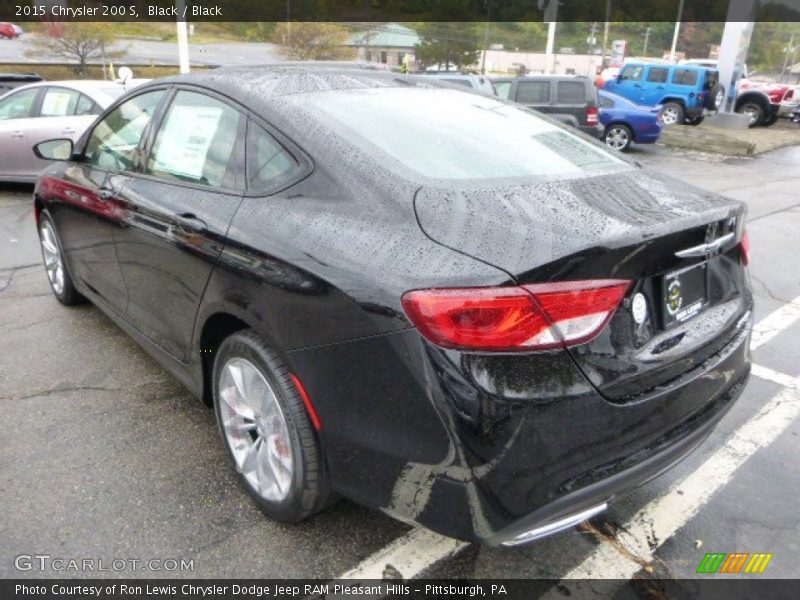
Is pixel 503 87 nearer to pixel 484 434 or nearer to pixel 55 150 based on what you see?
pixel 55 150

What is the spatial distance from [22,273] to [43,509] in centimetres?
352

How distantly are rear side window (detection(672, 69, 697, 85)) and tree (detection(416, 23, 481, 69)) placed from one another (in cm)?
2889

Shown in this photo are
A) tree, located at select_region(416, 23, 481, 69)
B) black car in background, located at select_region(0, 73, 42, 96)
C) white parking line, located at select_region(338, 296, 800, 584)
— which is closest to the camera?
white parking line, located at select_region(338, 296, 800, 584)

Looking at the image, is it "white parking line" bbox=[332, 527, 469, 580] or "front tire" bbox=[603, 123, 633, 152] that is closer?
"white parking line" bbox=[332, 527, 469, 580]

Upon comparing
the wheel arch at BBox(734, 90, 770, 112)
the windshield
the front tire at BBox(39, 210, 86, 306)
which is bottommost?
the front tire at BBox(39, 210, 86, 306)

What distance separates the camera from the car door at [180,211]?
8.07 feet

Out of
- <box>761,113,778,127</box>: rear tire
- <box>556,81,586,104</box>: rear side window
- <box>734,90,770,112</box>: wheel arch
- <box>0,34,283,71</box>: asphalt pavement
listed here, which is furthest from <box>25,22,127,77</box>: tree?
<box>761,113,778,127</box>: rear tire

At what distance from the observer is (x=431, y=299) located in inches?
66.5

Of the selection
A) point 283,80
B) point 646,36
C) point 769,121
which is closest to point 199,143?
point 283,80

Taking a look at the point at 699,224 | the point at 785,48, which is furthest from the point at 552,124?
the point at 785,48

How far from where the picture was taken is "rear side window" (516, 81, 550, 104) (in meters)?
14.2

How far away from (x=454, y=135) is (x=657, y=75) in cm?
1909

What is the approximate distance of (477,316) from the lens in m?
1.66

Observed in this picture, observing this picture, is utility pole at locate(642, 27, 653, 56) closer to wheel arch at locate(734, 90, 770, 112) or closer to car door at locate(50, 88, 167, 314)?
wheel arch at locate(734, 90, 770, 112)
